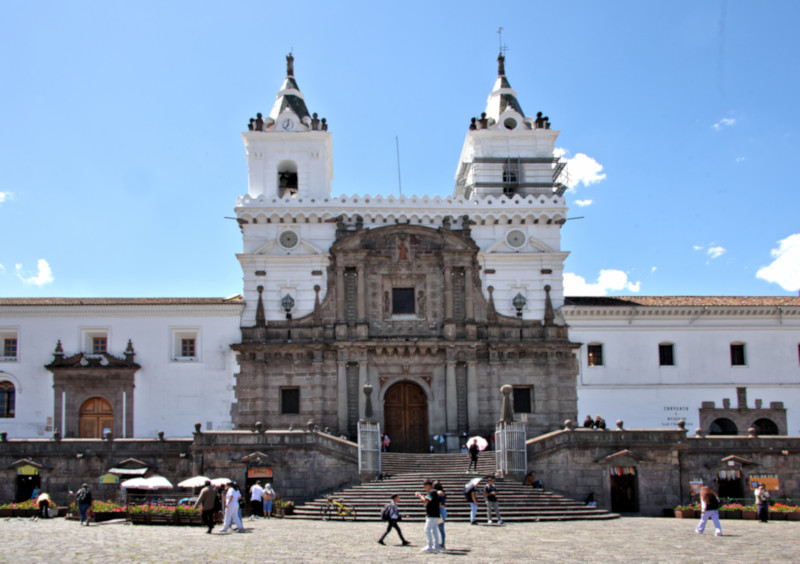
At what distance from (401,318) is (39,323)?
18031 millimetres

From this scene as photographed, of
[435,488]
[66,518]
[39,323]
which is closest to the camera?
[435,488]

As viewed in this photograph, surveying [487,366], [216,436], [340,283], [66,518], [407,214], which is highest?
[407,214]

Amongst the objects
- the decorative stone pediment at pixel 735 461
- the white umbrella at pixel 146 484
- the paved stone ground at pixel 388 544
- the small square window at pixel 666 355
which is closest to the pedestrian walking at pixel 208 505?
the paved stone ground at pixel 388 544

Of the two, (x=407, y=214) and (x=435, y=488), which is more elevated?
(x=407, y=214)

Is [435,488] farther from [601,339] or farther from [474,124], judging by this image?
[474,124]

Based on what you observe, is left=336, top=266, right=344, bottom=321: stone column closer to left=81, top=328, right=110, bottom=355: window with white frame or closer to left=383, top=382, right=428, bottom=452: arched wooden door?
left=383, top=382, right=428, bottom=452: arched wooden door

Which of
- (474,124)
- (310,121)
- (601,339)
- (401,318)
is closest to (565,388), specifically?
(601,339)

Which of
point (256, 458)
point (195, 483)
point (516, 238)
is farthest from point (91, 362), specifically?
point (516, 238)

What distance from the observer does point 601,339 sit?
44.4 meters

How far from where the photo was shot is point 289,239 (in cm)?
4453

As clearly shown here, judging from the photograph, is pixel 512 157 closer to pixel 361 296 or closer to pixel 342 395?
pixel 361 296

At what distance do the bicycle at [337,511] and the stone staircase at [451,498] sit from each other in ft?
0.86

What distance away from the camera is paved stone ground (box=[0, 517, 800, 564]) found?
65.5 feet

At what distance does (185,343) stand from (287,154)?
11468mm
